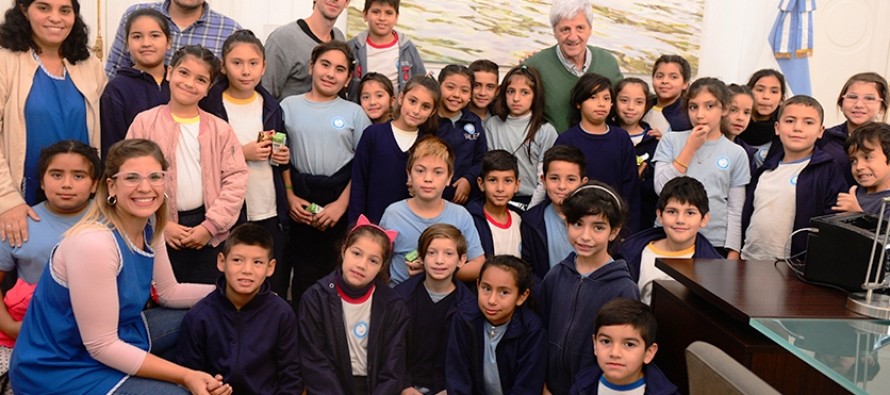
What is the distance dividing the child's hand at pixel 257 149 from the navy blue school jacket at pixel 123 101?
366 millimetres

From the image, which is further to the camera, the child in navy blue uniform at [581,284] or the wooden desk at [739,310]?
the child in navy blue uniform at [581,284]

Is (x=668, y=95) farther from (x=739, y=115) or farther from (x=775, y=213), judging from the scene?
(x=775, y=213)

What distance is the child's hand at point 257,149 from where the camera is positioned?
3102mm

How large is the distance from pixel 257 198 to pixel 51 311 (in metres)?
1.12

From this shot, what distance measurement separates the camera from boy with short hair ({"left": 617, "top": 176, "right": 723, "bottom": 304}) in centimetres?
294

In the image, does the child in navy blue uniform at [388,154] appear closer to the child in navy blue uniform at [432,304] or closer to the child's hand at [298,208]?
the child's hand at [298,208]

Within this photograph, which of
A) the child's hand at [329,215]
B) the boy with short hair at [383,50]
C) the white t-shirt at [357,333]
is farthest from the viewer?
the boy with short hair at [383,50]

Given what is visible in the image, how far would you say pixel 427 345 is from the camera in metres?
2.92

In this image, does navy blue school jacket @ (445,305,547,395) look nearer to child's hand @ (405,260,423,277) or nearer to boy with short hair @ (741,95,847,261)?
child's hand @ (405,260,423,277)

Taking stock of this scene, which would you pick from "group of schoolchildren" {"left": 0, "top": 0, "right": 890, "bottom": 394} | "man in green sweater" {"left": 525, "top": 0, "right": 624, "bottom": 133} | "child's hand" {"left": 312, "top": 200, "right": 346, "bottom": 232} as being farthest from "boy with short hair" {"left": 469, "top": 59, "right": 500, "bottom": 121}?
"child's hand" {"left": 312, "top": 200, "right": 346, "bottom": 232}

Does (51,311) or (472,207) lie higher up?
(472,207)

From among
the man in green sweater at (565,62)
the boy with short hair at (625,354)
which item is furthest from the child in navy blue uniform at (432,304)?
the man in green sweater at (565,62)

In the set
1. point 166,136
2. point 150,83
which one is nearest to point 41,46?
point 150,83

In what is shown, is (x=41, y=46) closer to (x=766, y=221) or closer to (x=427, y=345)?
(x=427, y=345)
